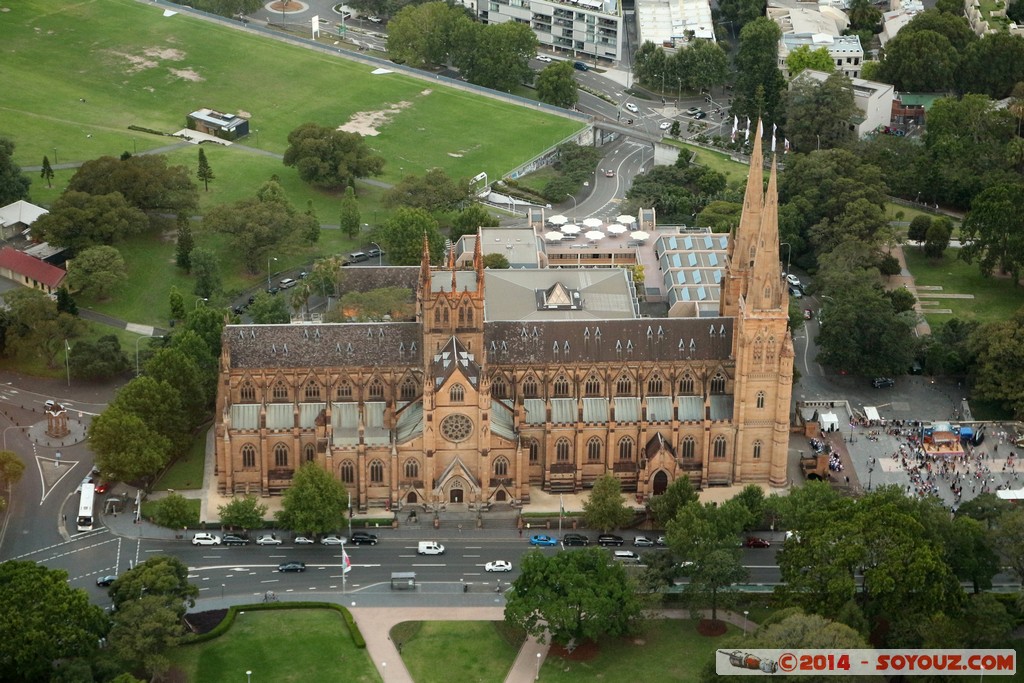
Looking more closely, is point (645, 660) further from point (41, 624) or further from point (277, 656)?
point (41, 624)

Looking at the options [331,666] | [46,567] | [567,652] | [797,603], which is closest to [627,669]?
[567,652]

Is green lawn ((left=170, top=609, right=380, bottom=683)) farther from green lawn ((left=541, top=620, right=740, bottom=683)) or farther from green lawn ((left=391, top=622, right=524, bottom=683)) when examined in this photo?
green lawn ((left=541, top=620, right=740, bottom=683))

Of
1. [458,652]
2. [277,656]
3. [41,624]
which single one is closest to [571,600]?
[458,652]

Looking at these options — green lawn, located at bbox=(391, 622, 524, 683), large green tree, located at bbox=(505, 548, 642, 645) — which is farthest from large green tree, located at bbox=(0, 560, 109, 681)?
large green tree, located at bbox=(505, 548, 642, 645)

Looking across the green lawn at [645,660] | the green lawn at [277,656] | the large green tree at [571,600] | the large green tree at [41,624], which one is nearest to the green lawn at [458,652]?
the large green tree at [571,600]

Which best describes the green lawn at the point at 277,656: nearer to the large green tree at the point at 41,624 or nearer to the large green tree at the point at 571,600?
the large green tree at the point at 41,624
